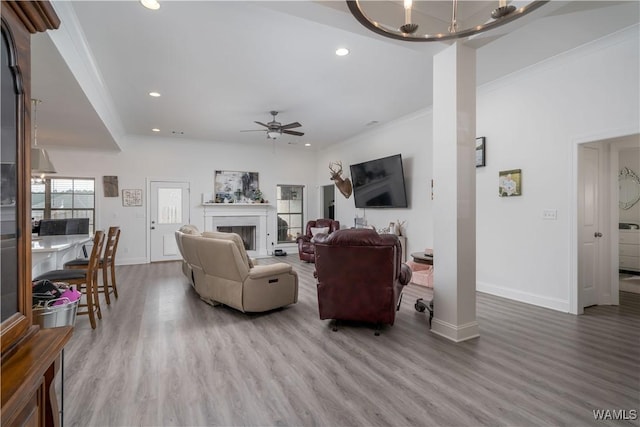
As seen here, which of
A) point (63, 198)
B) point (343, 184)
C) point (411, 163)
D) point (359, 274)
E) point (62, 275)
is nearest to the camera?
point (359, 274)

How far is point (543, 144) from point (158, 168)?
7.58 meters

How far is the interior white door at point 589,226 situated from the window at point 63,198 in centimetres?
886

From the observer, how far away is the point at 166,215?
Result: 7.65 m

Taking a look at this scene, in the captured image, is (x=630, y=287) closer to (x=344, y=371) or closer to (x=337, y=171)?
(x=344, y=371)

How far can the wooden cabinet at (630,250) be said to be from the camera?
559 centimetres

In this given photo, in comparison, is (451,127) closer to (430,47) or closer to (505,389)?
(430,47)

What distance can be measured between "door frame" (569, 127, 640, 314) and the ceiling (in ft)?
3.49

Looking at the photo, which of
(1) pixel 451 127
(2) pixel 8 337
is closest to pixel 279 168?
(1) pixel 451 127

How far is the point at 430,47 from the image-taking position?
3031mm

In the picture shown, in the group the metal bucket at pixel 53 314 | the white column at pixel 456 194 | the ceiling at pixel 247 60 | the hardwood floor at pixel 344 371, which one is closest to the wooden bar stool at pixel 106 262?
the hardwood floor at pixel 344 371

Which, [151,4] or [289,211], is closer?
[151,4]

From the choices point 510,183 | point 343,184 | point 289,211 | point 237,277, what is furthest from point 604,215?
point 289,211

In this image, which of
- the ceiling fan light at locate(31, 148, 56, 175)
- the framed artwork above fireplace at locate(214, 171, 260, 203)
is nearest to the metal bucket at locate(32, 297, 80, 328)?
the ceiling fan light at locate(31, 148, 56, 175)

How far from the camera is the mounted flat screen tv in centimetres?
620
